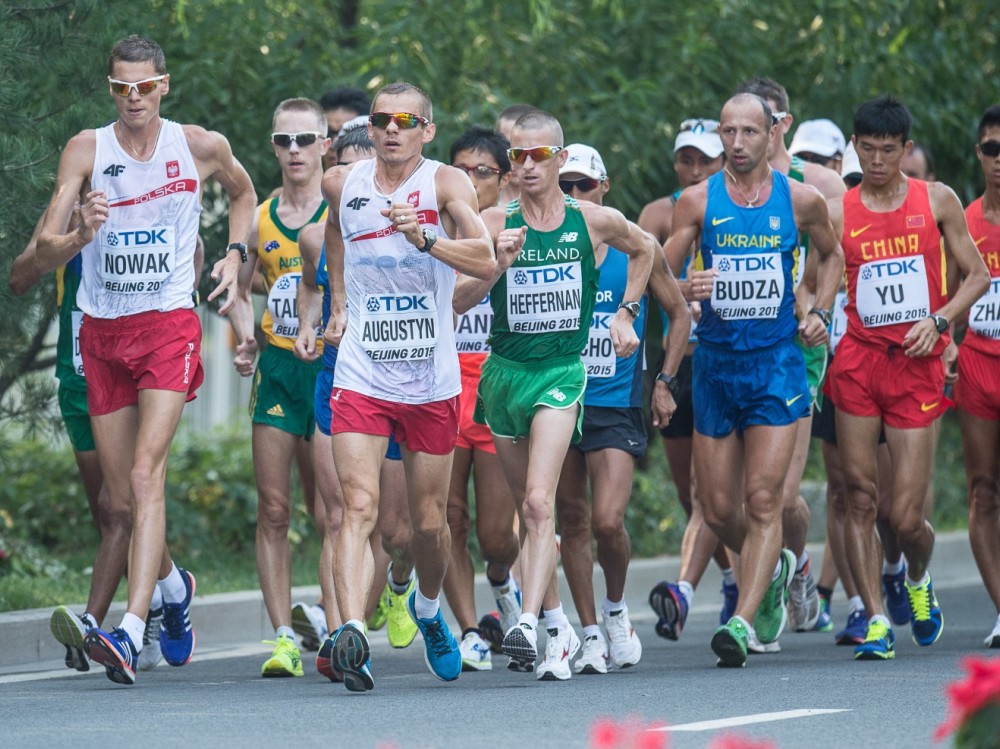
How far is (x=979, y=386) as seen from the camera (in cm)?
984

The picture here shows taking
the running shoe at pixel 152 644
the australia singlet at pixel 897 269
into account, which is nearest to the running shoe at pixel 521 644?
the running shoe at pixel 152 644

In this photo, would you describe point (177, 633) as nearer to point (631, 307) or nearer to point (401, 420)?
point (401, 420)

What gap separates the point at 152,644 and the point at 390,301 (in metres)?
2.22

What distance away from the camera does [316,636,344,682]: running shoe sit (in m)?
7.72

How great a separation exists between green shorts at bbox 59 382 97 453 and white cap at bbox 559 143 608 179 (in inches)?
98.1

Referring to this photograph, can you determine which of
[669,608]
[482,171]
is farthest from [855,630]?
[482,171]

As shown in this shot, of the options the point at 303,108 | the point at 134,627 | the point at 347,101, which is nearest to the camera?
the point at 134,627

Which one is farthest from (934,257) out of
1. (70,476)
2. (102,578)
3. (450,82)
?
(70,476)

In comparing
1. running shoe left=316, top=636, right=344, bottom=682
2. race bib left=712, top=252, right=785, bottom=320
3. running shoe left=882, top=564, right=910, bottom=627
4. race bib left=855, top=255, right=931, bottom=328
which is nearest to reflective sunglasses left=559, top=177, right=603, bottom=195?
race bib left=712, top=252, right=785, bottom=320

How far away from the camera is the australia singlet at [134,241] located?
8.45 meters

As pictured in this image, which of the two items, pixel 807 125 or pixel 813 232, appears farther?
pixel 807 125

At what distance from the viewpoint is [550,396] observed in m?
8.55

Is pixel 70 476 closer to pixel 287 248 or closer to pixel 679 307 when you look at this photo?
pixel 287 248

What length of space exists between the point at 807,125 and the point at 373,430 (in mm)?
4671
